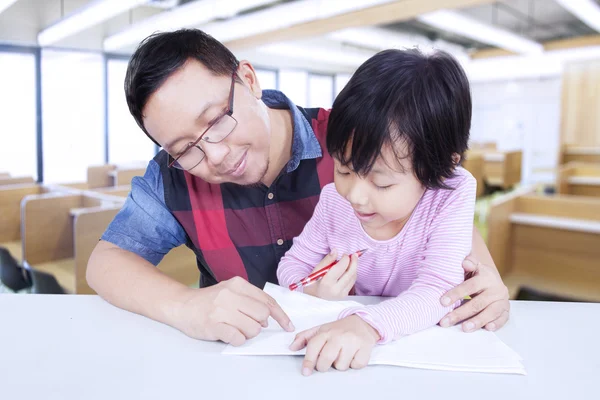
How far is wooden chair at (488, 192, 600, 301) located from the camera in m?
2.81

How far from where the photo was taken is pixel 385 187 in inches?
32.2

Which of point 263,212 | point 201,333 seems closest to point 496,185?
point 263,212

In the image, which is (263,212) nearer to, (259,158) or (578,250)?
(259,158)

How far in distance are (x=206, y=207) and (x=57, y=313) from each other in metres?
0.49

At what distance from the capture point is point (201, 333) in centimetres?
72

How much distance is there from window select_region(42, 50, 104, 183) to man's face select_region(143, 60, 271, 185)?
5763 millimetres

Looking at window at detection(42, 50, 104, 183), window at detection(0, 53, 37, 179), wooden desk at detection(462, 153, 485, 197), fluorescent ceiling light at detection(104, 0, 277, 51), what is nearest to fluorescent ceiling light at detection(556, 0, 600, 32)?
fluorescent ceiling light at detection(104, 0, 277, 51)

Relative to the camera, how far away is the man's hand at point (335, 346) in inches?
23.5

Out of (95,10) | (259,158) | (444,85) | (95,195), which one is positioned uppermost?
(95,10)

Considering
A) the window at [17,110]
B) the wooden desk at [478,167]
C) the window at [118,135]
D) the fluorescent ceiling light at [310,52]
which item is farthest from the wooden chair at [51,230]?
the wooden desk at [478,167]

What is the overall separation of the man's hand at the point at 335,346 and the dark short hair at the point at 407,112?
0.93ft

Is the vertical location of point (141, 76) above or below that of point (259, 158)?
above

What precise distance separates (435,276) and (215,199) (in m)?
0.63

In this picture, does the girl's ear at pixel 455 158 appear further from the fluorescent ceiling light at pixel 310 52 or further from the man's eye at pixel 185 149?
the fluorescent ceiling light at pixel 310 52
